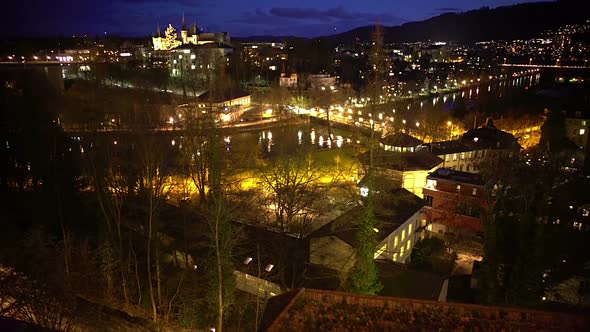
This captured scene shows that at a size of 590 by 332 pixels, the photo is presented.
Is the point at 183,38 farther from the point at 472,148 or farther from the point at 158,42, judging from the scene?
the point at 472,148

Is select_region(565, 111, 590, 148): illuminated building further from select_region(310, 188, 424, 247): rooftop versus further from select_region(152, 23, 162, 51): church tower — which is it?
select_region(152, 23, 162, 51): church tower

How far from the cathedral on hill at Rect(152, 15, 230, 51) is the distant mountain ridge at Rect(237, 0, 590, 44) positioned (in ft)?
104

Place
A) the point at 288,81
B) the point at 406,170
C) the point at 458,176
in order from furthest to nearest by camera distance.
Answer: the point at 288,81 < the point at 406,170 < the point at 458,176

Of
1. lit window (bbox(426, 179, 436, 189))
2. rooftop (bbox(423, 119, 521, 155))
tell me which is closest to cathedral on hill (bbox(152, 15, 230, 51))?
rooftop (bbox(423, 119, 521, 155))

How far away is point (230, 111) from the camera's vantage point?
102 feet

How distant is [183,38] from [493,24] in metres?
102

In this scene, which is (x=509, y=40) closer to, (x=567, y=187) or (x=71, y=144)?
(x=567, y=187)

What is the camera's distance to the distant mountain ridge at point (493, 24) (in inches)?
4183

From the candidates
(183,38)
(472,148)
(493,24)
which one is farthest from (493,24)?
(472,148)

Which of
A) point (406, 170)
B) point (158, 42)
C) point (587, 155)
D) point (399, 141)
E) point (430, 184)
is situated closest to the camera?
point (430, 184)

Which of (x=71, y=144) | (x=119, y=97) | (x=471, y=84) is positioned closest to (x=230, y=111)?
(x=119, y=97)

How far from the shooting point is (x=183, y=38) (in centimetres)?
6303

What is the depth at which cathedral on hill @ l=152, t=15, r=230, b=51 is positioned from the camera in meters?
61.3

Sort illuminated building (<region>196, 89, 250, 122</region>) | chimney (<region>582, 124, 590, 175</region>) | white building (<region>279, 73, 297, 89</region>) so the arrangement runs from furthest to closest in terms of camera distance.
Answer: white building (<region>279, 73, 297, 89</region>) < illuminated building (<region>196, 89, 250, 122</region>) < chimney (<region>582, 124, 590, 175</region>)
